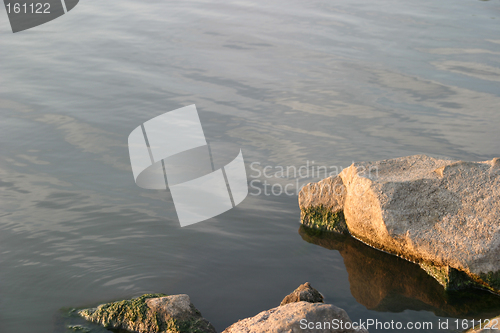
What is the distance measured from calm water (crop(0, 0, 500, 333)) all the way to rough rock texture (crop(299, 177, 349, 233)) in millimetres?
210

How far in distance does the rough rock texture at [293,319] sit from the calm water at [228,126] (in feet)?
2.90

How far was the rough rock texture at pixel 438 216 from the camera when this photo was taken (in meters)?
4.47

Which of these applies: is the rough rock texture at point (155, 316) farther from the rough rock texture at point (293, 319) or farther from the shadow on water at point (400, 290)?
the shadow on water at point (400, 290)

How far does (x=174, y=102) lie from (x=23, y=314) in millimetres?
5483

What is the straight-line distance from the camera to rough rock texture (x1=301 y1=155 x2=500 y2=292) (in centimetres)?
447

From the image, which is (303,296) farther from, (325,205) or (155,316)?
(325,205)

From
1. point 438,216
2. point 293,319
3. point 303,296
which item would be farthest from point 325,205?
point 293,319

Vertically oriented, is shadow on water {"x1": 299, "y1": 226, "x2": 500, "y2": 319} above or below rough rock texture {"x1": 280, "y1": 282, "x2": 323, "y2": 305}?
below

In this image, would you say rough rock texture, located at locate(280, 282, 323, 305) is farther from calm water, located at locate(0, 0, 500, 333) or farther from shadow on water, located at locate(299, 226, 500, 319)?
shadow on water, located at locate(299, 226, 500, 319)

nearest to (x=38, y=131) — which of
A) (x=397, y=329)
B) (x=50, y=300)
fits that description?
(x=50, y=300)

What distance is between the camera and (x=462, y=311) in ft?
14.2

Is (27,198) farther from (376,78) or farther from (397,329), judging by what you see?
(376,78)

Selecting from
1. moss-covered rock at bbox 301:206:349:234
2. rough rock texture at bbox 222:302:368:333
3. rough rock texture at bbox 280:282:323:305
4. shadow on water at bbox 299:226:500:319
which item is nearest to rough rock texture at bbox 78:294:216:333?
rough rock texture at bbox 222:302:368:333

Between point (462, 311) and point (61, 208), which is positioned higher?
point (61, 208)
